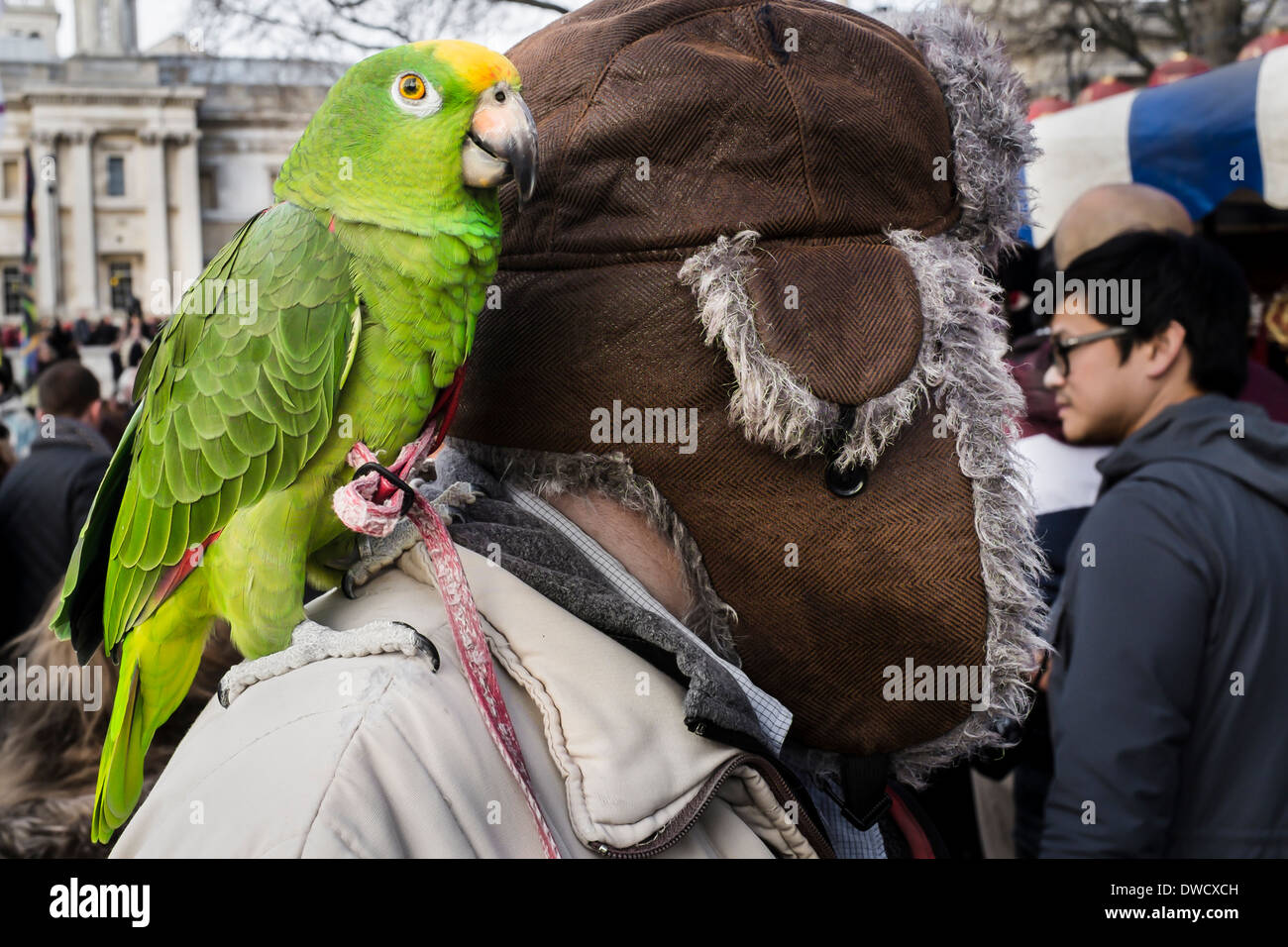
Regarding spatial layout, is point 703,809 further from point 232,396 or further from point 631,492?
point 232,396

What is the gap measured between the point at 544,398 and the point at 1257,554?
1.80m

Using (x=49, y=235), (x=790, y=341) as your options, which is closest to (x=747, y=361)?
(x=790, y=341)

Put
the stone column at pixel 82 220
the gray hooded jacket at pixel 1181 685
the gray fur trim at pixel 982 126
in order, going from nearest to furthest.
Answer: the gray fur trim at pixel 982 126
the gray hooded jacket at pixel 1181 685
the stone column at pixel 82 220

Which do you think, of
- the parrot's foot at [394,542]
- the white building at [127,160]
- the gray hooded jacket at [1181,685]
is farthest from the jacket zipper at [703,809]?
the white building at [127,160]

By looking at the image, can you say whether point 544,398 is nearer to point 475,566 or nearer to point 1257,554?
point 475,566

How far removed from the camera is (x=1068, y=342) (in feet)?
9.75

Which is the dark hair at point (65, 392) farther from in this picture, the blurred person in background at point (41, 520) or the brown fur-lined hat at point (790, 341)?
the brown fur-lined hat at point (790, 341)

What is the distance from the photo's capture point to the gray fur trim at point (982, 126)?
1460mm

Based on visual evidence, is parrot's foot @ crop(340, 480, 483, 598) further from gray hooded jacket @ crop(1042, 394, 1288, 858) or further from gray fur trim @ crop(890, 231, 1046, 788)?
gray hooded jacket @ crop(1042, 394, 1288, 858)

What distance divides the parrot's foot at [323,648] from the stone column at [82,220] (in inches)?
1761

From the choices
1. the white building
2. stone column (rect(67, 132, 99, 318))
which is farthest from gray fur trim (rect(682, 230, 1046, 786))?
stone column (rect(67, 132, 99, 318))

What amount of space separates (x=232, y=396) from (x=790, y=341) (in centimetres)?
75

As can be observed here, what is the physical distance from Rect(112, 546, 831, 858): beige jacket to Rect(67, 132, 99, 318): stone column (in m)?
44.9

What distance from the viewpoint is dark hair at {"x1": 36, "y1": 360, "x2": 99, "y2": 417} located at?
5.48 meters
